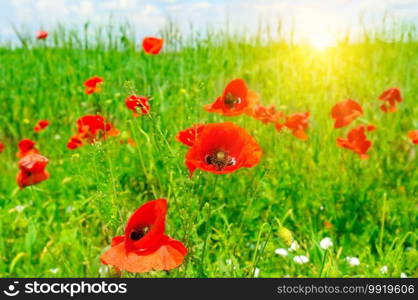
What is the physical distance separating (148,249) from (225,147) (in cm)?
23

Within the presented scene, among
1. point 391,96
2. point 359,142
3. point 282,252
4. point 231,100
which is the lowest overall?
point 282,252

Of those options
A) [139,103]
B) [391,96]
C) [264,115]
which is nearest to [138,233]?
[139,103]

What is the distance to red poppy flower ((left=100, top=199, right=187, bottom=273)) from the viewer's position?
36.2 inches

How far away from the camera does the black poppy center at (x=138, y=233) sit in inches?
39.2

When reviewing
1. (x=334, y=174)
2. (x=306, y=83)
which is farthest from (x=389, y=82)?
(x=334, y=174)

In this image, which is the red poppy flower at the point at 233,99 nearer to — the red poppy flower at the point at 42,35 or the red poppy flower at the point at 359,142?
the red poppy flower at the point at 359,142

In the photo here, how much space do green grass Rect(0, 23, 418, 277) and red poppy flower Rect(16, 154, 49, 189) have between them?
0.39ft

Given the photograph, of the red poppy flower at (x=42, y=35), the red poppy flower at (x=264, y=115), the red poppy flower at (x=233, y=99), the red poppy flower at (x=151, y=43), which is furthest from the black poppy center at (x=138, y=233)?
the red poppy flower at (x=42, y=35)

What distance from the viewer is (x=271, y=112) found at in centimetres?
204

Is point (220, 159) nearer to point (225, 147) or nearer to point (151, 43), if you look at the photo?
point (225, 147)

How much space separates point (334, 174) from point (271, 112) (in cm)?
49

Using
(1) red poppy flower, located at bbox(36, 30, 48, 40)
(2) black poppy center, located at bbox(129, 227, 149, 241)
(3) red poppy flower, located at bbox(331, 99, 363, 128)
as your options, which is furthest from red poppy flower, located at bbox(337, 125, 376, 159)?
(1) red poppy flower, located at bbox(36, 30, 48, 40)

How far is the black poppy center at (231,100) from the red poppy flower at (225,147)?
0.57m

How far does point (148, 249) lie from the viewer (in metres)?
0.95
